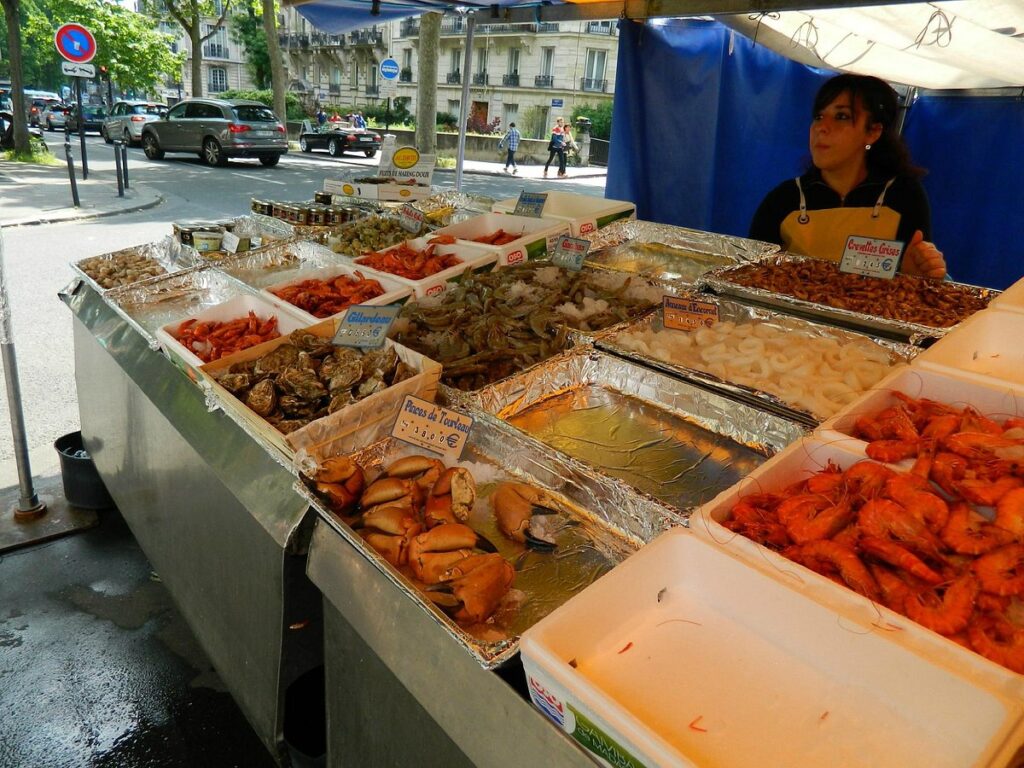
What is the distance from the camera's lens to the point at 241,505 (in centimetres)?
203

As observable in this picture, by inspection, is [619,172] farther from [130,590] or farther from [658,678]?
[658,678]

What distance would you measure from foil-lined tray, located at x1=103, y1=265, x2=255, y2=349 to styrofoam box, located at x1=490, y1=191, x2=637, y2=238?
184cm

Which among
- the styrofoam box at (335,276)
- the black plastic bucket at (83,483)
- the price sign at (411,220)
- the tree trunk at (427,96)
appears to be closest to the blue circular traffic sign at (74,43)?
the tree trunk at (427,96)

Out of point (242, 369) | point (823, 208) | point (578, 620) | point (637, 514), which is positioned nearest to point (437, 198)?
point (823, 208)

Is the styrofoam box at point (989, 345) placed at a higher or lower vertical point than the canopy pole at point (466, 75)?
lower

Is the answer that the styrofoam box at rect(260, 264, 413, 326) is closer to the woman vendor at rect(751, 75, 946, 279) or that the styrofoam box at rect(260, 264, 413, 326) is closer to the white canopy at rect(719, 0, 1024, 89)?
the woman vendor at rect(751, 75, 946, 279)

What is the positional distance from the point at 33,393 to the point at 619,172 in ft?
15.3

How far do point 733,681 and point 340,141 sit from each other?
23.5 meters

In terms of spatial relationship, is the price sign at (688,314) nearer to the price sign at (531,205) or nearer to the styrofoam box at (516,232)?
the styrofoam box at (516,232)

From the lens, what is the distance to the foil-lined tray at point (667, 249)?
12.8 feet

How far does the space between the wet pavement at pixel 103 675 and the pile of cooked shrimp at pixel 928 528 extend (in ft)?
6.64

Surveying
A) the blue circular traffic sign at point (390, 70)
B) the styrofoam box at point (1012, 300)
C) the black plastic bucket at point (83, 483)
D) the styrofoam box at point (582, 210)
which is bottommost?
the black plastic bucket at point (83, 483)

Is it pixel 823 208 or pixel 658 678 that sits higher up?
pixel 823 208

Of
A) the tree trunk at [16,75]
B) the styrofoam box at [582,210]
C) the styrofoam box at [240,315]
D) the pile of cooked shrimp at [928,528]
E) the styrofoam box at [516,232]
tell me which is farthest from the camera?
the tree trunk at [16,75]
